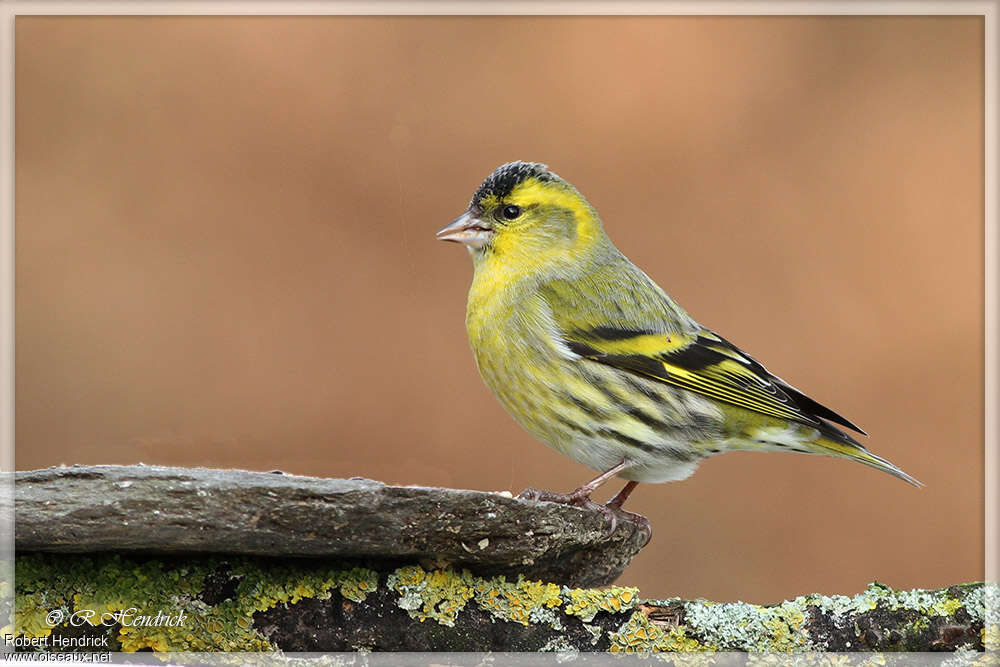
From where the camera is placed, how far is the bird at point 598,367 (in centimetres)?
226

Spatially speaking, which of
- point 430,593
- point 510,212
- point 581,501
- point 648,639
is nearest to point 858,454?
point 581,501

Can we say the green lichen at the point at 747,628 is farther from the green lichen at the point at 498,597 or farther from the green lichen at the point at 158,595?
the green lichen at the point at 158,595

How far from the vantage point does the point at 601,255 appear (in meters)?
2.59

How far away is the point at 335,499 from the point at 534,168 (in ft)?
4.04

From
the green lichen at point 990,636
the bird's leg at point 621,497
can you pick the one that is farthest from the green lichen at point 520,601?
the green lichen at point 990,636

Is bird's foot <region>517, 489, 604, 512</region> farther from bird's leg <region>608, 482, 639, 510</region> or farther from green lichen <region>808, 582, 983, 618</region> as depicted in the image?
green lichen <region>808, 582, 983, 618</region>

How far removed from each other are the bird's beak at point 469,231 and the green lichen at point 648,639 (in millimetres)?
1045

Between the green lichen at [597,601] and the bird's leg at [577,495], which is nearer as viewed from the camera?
the green lichen at [597,601]

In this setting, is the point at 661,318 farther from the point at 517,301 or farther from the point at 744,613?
the point at 744,613

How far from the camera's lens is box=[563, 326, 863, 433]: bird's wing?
2297 mm

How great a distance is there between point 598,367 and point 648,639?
794 millimetres

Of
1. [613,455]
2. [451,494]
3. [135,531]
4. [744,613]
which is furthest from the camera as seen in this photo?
[613,455]

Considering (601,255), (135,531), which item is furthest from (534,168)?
(135,531)

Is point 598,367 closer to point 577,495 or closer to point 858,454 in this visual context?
point 577,495
